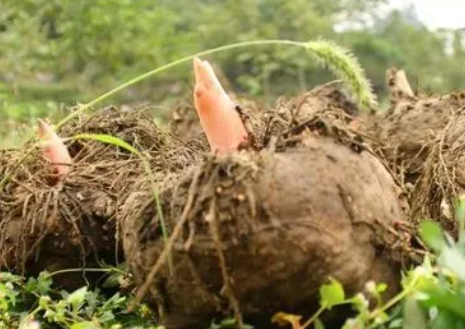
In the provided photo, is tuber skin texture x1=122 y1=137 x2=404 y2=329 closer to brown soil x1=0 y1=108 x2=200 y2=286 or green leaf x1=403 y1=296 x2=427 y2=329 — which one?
green leaf x1=403 y1=296 x2=427 y2=329

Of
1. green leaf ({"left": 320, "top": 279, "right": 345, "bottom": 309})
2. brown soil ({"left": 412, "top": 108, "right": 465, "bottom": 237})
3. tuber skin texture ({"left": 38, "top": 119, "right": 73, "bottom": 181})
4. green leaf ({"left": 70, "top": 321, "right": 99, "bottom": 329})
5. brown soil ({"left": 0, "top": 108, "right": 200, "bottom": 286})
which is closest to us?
green leaf ({"left": 320, "top": 279, "right": 345, "bottom": 309})

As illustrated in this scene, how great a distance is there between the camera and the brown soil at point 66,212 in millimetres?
2039

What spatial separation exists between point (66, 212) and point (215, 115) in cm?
67

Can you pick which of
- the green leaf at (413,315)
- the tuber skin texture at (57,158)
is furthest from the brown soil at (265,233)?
the tuber skin texture at (57,158)

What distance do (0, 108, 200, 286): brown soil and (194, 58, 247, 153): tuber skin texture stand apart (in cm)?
40

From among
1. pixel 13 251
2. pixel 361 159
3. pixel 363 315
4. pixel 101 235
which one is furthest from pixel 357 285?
pixel 13 251

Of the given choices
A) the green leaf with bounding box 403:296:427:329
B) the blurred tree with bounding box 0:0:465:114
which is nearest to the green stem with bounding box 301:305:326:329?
the green leaf with bounding box 403:296:427:329

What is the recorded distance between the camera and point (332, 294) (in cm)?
128

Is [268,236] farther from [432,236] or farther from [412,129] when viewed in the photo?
[412,129]

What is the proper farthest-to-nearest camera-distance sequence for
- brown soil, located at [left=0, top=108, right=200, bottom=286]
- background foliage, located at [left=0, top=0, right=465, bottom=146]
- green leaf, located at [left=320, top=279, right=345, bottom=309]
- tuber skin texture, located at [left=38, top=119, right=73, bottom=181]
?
background foliage, located at [left=0, top=0, right=465, bottom=146]
tuber skin texture, located at [left=38, top=119, right=73, bottom=181]
brown soil, located at [left=0, top=108, right=200, bottom=286]
green leaf, located at [left=320, top=279, right=345, bottom=309]

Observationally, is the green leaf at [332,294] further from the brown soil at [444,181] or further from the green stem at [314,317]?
the brown soil at [444,181]

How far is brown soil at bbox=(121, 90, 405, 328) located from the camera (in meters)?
1.31

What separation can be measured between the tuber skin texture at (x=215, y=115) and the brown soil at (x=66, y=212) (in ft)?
1.31

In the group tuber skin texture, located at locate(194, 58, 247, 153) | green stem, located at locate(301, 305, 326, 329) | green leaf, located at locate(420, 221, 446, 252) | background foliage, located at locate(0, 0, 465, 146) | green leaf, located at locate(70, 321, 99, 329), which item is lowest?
background foliage, located at locate(0, 0, 465, 146)
